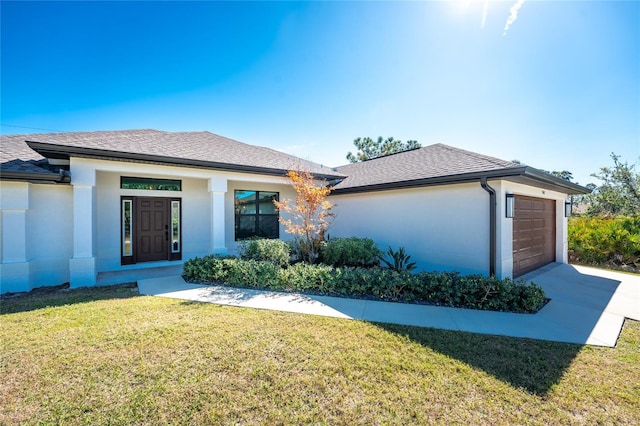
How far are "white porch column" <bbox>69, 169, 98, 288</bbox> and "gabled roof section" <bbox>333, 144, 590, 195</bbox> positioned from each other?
323 inches

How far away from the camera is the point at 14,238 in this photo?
6.30 meters

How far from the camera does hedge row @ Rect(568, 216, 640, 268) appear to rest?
9.80 m

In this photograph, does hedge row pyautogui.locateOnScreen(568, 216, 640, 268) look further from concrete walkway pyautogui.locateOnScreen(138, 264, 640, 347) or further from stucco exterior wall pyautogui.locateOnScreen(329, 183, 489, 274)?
stucco exterior wall pyautogui.locateOnScreen(329, 183, 489, 274)

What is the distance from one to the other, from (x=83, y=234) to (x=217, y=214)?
3.42 metres

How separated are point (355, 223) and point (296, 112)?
5.84 meters

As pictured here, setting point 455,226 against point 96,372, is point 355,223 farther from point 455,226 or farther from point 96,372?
point 96,372

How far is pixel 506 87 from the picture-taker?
9250 mm

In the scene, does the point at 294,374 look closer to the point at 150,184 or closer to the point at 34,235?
the point at 34,235

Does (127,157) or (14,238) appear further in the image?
(127,157)

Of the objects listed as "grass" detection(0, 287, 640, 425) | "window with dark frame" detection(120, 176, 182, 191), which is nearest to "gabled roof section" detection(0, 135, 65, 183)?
"window with dark frame" detection(120, 176, 182, 191)

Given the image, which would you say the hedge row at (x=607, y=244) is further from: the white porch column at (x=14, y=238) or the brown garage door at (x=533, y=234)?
the white porch column at (x=14, y=238)

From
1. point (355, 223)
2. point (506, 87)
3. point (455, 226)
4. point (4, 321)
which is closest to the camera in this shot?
point (4, 321)

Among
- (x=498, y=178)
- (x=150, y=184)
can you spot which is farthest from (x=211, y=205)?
(x=498, y=178)

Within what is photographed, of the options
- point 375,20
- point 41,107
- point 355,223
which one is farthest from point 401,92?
point 41,107
